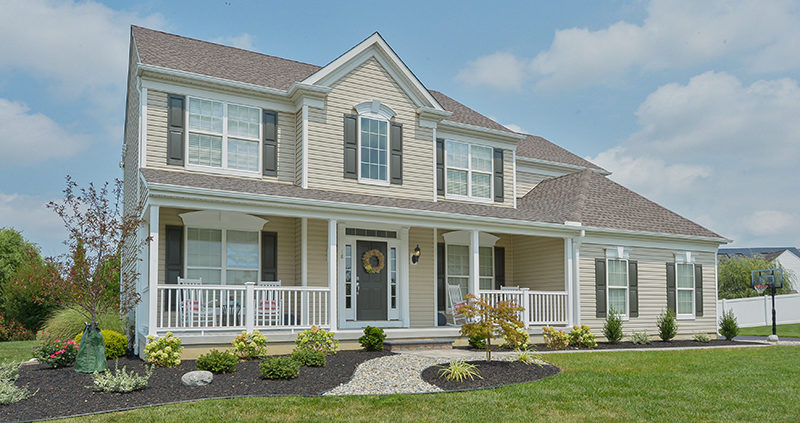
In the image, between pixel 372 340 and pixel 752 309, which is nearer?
pixel 372 340

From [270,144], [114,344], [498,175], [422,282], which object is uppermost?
[270,144]

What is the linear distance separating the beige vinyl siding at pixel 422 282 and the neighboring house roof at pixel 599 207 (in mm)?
2976

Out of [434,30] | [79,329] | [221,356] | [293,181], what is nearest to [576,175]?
[434,30]

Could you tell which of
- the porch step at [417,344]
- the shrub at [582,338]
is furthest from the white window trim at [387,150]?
the shrub at [582,338]

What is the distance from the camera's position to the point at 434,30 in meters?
14.2

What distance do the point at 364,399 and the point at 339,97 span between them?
851 centimetres

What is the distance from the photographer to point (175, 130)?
518 inches

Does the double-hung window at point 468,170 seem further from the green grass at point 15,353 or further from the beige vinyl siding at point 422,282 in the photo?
the green grass at point 15,353

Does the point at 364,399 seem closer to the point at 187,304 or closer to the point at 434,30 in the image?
the point at 187,304

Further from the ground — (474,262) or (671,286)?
(474,262)

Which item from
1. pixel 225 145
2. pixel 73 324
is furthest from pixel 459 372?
pixel 73 324

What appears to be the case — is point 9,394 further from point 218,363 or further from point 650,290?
point 650,290

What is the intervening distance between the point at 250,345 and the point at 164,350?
4.78ft

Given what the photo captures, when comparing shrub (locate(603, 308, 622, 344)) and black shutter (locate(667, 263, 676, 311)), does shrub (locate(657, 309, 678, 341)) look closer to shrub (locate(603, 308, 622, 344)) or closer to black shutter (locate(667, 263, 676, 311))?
black shutter (locate(667, 263, 676, 311))
